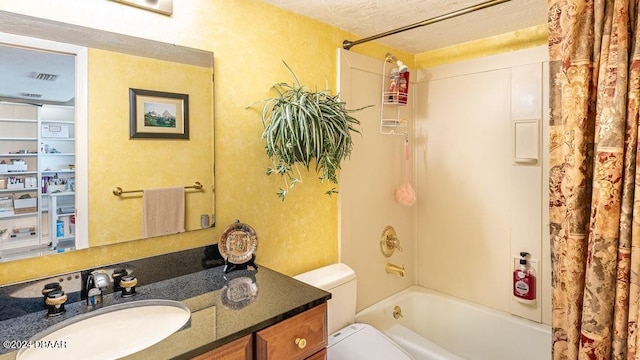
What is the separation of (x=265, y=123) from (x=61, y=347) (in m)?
1.13

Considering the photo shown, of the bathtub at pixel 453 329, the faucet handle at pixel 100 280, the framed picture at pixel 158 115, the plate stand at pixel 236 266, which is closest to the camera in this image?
the faucet handle at pixel 100 280

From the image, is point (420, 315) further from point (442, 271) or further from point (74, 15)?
point (74, 15)

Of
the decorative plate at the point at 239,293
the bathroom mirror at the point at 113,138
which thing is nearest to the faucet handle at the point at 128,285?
the bathroom mirror at the point at 113,138

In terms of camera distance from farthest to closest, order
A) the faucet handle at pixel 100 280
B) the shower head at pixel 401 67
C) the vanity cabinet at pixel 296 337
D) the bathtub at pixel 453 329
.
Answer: the shower head at pixel 401 67
the bathtub at pixel 453 329
the faucet handle at pixel 100 280
the vanity cabinet at pixel 296 337

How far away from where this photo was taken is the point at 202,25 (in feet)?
4.95

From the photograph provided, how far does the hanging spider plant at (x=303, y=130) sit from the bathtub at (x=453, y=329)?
108 cm

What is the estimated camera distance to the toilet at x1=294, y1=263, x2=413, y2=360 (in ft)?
5.74

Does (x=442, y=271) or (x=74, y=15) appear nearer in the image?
(x=74, y=15)

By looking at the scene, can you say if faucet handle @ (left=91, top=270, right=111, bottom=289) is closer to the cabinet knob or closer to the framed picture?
the framed picture

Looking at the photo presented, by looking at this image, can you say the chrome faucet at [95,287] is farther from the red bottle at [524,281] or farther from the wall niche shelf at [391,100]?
the red bottle at [524,281]

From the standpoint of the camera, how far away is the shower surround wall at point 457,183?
7.02ft

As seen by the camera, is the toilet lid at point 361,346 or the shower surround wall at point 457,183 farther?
the shower surround wall at point 457,183

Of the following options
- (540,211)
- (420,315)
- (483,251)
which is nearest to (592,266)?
(540,211)

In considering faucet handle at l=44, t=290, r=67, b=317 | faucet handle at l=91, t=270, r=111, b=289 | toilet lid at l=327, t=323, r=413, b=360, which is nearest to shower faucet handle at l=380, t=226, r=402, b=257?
toilet lid at l=327, t=323, r=413, b=360
